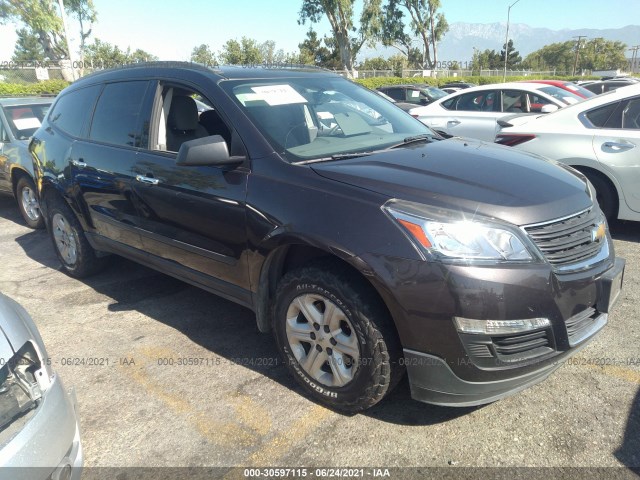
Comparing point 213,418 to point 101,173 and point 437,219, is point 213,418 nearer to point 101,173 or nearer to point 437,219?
point 437,219

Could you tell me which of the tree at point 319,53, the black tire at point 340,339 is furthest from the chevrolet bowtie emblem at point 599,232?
the tree at point 319,53

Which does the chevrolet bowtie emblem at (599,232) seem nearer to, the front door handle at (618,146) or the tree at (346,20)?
the front door handle at (618,146)

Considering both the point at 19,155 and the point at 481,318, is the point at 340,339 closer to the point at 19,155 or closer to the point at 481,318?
the point at 481,318

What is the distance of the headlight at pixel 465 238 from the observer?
2.18m

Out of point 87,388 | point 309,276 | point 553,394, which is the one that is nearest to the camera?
point 309,276

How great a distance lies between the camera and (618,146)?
16.2 feet

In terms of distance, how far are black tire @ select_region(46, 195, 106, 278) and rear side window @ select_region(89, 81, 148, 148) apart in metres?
0.87

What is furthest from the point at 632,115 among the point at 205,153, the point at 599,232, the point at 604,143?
the point at 205,153

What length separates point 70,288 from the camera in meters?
4.59

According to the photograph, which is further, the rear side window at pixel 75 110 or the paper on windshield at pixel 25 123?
the paper on windshield at pixel 25 123

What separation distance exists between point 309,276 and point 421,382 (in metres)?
0.74

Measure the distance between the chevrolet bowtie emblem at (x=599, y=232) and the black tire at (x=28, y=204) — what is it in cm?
633

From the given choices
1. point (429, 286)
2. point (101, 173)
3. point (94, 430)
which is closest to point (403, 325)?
point (429, 286)

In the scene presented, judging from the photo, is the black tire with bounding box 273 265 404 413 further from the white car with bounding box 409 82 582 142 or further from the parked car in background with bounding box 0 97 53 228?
the white car with bounding box 409 82 582 142
